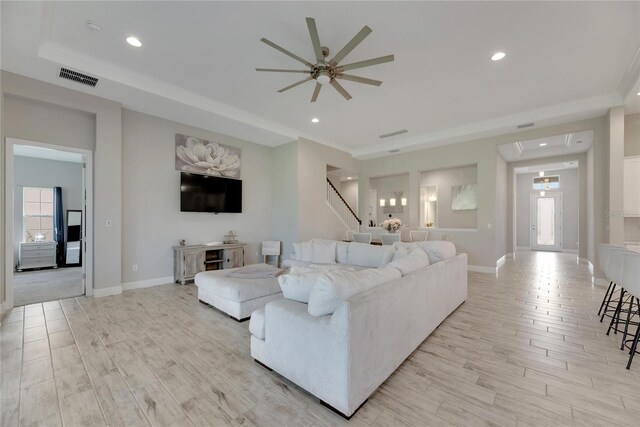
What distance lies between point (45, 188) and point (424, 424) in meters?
9.91

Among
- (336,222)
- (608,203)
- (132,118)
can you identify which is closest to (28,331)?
(132,118)

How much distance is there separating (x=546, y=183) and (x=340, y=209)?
8466 millimetres

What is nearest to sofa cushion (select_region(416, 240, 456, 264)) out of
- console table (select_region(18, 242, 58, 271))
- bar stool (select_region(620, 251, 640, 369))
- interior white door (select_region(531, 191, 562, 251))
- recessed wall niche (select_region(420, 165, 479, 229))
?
bar stool (select_region(620, 251, 640, 369))

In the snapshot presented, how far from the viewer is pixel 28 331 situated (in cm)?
294

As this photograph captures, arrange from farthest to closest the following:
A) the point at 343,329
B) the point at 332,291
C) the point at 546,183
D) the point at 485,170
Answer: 1. the point at 546,183
2. the point at 485,170
3. the point at 332,291
4. the point at 343,329

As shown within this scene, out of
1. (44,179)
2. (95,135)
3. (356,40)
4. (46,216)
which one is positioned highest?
(356,40)

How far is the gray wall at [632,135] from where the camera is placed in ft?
16.4

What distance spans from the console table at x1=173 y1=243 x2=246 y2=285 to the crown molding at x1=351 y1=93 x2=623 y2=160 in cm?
484

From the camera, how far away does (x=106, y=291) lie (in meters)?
4.23

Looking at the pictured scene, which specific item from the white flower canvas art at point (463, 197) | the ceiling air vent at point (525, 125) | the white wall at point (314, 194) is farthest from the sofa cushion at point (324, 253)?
the white flower canvas art at point (463, 197)

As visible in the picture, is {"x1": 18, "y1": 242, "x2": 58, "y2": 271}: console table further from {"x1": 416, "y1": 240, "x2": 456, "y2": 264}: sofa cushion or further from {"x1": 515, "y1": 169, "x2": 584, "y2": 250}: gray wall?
{"x1": 515, "y1": 169, "x2": 584, "y2": 250}: gray wall

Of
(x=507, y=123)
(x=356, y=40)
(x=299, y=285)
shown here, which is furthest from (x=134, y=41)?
(x=507, y=123)

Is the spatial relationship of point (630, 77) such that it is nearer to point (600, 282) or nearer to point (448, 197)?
point (600, 282)

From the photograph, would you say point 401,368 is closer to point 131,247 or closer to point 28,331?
point 28,331
